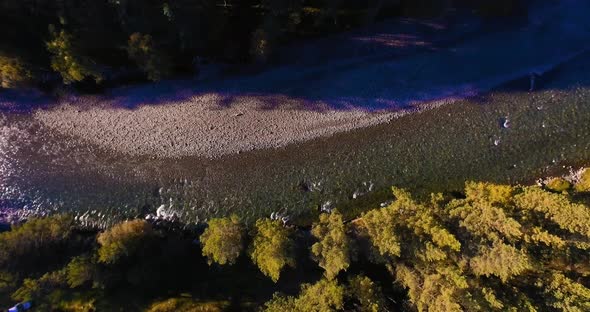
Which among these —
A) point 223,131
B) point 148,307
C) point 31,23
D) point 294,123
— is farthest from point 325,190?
point 31,23

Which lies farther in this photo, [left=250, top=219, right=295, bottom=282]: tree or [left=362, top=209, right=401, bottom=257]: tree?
[left=250, top=219, right=295, bottom=282]: tree

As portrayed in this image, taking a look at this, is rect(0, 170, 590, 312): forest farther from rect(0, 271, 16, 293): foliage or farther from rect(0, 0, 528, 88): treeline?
rect(0, 0, 528, 88): treeline

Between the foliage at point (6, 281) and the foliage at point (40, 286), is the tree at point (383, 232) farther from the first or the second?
the foliage at point (6, 281)

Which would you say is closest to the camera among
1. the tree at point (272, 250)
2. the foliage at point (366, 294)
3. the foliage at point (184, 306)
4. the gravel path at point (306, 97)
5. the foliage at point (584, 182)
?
the tree at point (272, 250)

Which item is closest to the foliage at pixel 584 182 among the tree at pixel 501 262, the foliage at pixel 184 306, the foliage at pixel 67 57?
the tree at pixel 501 262

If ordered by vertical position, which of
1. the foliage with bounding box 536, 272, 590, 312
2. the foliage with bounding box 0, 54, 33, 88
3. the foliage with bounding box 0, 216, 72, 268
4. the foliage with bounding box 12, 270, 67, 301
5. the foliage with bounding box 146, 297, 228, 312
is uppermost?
the foliage with bounding box 0, 54, 33, 88

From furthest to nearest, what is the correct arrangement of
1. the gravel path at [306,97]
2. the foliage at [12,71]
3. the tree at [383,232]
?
the gravel path at [306,97] < the foliage at [12,71] < the tree at [383,232]

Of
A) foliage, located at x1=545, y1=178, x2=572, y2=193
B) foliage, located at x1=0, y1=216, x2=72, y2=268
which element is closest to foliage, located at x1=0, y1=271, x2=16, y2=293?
foliage, located at x1=0, y1=216, x2=72, y2=268
